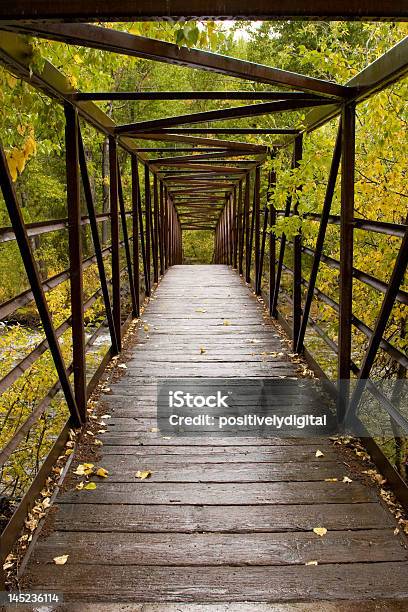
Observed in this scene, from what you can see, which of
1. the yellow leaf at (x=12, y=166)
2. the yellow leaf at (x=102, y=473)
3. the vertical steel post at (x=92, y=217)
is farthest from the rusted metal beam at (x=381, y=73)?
the yellow leaf at (x=102, y=473)

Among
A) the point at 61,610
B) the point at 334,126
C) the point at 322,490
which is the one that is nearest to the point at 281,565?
the point at 322,490

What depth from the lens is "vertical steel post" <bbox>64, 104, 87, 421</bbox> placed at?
4008mm

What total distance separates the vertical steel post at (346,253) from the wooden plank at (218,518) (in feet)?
3.86

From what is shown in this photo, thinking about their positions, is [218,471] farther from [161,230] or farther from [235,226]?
[235,226]

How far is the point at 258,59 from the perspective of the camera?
2295 cm

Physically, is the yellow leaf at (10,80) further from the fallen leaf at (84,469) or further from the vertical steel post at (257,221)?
the vertical steel post at (257,221)

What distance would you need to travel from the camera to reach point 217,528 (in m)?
3.02

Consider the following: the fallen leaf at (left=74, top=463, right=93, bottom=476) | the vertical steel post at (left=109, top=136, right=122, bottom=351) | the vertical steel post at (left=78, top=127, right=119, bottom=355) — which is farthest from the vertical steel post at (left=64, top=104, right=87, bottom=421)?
the vertical steel post at (left=109, top=136, right=122, bottom=351)

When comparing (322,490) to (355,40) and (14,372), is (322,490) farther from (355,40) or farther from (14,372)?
(355,40)

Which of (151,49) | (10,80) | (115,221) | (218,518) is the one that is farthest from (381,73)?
(115,221)

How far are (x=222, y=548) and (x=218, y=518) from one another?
0.94 ft

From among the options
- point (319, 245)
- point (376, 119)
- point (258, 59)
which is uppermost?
point (258, 59)

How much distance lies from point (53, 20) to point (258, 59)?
22.9 meters

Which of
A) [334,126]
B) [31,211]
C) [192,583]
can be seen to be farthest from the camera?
[31,211]
